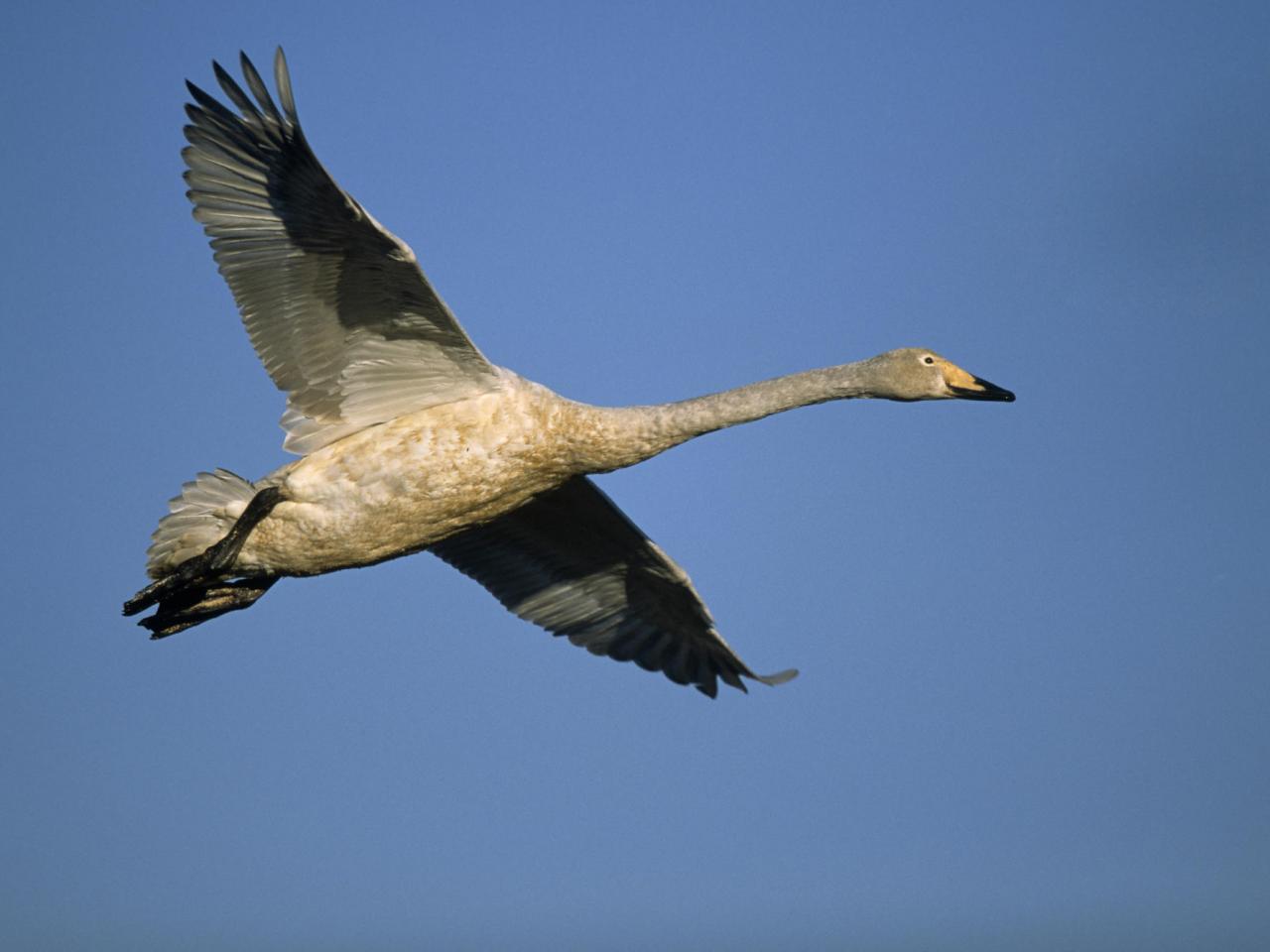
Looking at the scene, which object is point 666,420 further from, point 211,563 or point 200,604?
point 200,604

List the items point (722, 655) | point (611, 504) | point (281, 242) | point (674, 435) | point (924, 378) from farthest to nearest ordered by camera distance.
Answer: point (722, 655), point (611, 504), point (924, 378), point (674, 435), point (281, 242)

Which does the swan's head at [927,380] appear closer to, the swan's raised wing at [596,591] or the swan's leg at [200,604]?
the swan's raised wing at [596,591]

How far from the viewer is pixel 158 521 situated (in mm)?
10273

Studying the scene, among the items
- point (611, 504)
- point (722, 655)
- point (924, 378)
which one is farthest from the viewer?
point (722, 655)

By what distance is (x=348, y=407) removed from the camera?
10.3 meters

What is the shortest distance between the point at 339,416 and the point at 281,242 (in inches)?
51.1

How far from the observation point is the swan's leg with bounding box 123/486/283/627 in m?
9.99

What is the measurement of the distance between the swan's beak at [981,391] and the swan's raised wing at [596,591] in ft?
8.98

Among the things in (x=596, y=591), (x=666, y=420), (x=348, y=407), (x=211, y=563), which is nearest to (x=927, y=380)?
(x=666, y=420)

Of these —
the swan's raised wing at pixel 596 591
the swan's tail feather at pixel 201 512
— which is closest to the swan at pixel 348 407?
the swan's tail feather at pixel 201 512

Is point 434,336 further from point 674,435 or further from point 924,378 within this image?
point 924,378

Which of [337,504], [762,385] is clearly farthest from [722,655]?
[337,504]

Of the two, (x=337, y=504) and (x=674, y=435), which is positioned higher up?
(x=674, y=435)

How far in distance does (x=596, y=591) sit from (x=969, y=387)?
146 inches
